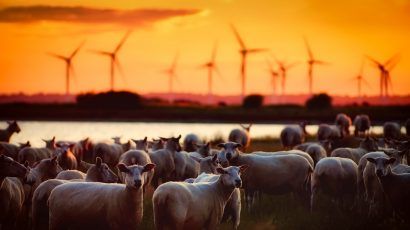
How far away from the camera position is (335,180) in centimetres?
1706

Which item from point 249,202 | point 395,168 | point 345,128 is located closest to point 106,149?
point 249,202

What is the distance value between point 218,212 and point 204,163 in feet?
17.4

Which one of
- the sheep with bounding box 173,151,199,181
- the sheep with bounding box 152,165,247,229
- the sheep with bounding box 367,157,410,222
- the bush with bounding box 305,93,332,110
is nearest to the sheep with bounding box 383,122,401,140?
the sheep with bounding box 173,151,199,181

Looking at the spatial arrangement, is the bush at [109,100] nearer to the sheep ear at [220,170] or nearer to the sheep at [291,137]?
the sheep at [291,137]

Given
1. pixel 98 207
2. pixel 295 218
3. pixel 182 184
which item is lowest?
pixel 295 218

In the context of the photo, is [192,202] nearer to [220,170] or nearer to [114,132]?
[220,170]

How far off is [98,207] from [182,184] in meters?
1.42

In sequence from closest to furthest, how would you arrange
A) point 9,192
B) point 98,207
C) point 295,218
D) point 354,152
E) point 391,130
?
point 98,207, point 9,192, point 295,218, point 354,152, point 391,130

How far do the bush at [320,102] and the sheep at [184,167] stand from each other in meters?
63.0

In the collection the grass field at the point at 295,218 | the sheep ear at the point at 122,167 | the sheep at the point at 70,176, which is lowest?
the grass field at the point at 295,218

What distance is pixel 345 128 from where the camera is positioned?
144 ft

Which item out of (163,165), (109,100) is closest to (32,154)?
(163,165)

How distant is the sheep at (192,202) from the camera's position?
39.2ft

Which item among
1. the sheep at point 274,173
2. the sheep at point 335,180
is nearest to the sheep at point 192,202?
the sheep at point 274,173
